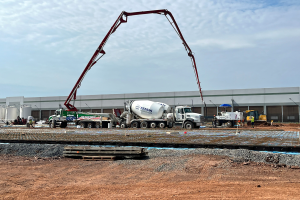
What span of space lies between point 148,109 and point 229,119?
10.7m

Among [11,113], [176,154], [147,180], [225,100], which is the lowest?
[147,180]

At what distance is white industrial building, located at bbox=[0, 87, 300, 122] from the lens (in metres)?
53.1

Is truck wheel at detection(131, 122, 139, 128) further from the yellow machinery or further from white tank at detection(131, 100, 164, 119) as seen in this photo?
the yellow machinery

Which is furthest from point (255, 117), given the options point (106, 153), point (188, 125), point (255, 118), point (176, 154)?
point (106, 153)

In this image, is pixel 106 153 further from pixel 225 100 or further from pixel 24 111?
pixel 24 111

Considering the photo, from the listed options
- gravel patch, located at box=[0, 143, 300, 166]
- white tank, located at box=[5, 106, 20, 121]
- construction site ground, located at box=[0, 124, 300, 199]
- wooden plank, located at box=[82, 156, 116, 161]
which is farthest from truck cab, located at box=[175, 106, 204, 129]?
white tank, located at box=[5, 106, 20, 121]

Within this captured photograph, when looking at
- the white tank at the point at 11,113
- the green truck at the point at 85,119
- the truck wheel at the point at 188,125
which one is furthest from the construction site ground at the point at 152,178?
the white tank at the point at 11,113

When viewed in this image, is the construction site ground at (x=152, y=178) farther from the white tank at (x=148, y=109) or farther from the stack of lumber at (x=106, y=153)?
the white tank at (x=148, y=109)

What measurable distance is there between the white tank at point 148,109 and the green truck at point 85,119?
3.53m

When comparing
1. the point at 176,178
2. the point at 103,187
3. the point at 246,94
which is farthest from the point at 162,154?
the point at 246,94

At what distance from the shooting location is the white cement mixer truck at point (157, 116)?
101ft

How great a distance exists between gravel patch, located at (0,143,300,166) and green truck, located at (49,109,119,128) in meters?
22.4

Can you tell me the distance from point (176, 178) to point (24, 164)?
6079 mm

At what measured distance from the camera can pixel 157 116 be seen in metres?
33.5
